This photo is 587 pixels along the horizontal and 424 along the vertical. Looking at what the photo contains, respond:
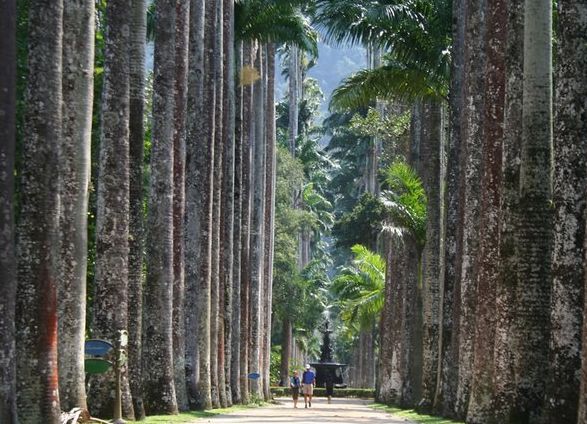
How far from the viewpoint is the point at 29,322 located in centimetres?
1452

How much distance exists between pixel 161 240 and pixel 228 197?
11400mm

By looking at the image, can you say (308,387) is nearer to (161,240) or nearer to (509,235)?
(161,240)

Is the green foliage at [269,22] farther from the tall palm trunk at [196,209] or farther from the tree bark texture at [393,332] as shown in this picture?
the tall palm trunk at [196,209]

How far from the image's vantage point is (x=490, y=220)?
66.0ft

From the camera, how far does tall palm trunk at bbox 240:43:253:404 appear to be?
4075 centimetres

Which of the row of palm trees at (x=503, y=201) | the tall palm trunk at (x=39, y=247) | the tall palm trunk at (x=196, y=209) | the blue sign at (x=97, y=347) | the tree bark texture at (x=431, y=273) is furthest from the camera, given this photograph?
the tree bark texture at (x=431, y=273)

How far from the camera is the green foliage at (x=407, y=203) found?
3666 cm

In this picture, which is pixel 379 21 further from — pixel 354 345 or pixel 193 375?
pixel 354 345

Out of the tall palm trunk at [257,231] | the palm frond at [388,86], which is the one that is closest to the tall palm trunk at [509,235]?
the palm frond at [388,86]

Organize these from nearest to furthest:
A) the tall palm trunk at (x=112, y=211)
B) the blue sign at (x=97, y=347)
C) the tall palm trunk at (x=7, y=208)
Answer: the tall palm trunk at (x=7, y=208), the blue sign at (x=97, y=347), the tall palm trunk at (x=112, y=211)

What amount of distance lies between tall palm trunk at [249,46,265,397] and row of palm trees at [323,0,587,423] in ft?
39.9

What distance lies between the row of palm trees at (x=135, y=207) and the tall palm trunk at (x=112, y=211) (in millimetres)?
23

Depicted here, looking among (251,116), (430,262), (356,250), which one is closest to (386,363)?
(356,250)

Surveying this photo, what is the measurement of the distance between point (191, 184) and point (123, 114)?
977 cm
